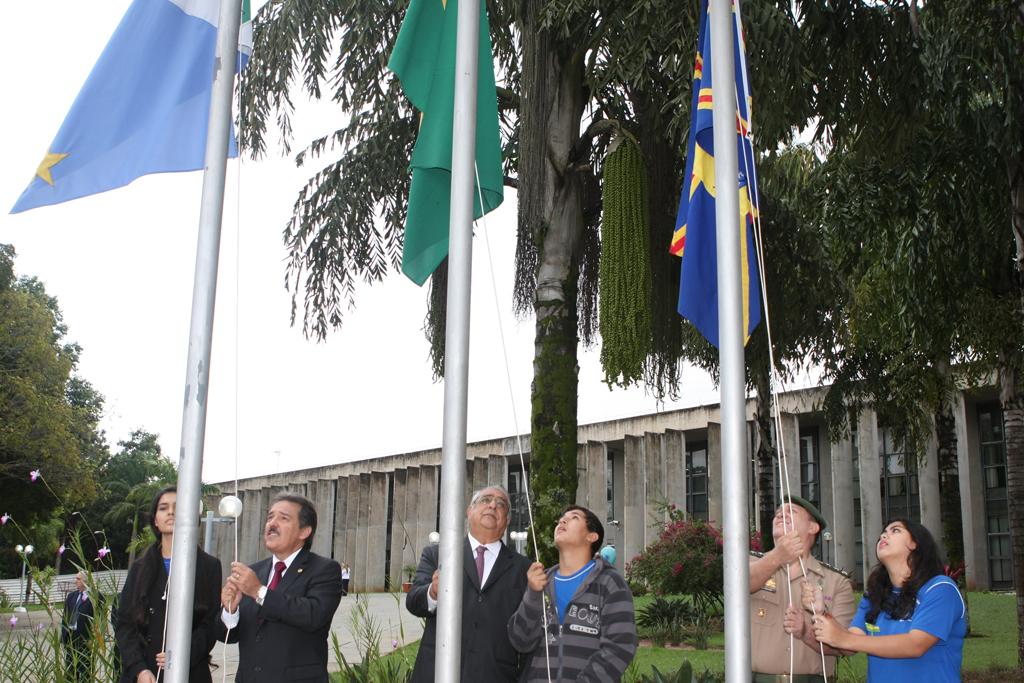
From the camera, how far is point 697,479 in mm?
40469

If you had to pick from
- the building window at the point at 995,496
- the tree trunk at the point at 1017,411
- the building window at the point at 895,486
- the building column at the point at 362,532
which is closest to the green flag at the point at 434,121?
the tree trunk at the point at 1017,411

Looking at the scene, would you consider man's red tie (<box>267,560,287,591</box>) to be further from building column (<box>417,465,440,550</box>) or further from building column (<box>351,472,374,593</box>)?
building column (<box>351,472,374,593</box>)

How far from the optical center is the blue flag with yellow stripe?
4395 mm

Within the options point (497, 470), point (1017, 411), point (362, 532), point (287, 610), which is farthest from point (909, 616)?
point (362, 532)

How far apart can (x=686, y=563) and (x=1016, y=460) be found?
6.51 meters

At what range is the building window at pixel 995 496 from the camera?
33.7m

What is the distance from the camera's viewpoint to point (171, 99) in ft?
16.2

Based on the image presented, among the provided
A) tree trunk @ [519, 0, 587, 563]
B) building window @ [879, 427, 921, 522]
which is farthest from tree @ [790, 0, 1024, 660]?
building window @ [879, 427, 921, 522]

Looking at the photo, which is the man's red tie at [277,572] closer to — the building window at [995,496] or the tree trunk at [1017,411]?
the tree trunk at [1017,411]

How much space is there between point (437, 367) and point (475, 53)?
8.24 meters

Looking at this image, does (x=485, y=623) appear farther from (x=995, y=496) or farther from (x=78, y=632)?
(x=995, y=496)

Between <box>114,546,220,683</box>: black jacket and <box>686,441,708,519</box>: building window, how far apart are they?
1398 inches

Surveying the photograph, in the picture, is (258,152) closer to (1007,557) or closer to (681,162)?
(681,162)

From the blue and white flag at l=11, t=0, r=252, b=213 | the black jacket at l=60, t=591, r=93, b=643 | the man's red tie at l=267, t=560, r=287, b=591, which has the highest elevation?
the blue and white flag at l=11, t=0, r=252, b=213
